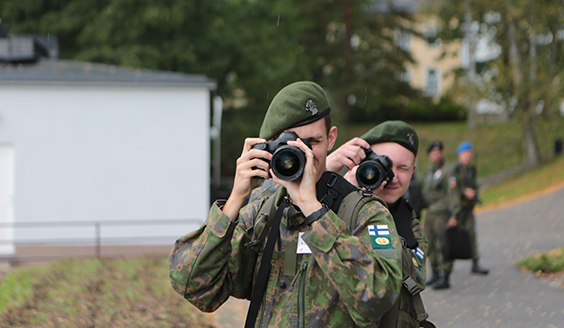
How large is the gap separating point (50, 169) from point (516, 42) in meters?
19.8

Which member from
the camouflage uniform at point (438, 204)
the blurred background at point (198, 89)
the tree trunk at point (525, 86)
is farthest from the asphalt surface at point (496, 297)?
the tree trunk at point (525, 86)

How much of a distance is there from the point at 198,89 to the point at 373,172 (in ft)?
36.6

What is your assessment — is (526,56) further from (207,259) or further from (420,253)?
(207,259)

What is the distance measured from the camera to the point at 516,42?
76.9 feet

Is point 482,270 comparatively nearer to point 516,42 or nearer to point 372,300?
point 372,300

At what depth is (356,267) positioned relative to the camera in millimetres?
1717

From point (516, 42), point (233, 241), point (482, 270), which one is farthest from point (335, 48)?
point (233, 241)

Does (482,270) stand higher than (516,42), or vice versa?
(516,42)

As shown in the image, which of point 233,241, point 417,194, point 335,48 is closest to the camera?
point 233,241

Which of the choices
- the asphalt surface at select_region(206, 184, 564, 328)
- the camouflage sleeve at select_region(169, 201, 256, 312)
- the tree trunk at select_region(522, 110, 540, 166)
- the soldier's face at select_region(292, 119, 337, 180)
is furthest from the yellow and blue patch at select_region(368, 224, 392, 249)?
the tree trunk at select_region(522, 110, 540, 166)

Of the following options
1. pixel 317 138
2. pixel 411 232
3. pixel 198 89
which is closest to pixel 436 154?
pixel 411 232

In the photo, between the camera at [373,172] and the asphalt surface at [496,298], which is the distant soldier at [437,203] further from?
the camera at [373,172]

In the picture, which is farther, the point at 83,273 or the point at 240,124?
the point at 240,124

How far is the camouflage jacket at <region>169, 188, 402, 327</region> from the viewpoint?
1708 mm
